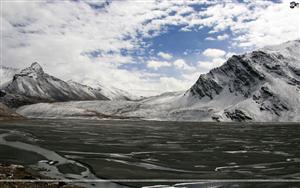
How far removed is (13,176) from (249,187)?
14592 millimetres

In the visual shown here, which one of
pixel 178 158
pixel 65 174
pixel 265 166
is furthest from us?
pixel 178 158

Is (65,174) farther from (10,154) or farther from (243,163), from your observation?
(243,163)

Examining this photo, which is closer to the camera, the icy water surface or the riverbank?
the riverbank

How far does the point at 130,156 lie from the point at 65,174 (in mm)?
11138

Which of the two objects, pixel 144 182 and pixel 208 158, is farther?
pixel 208 158

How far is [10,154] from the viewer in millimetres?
38656

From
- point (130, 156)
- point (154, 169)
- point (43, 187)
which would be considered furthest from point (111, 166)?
point (43, 187)

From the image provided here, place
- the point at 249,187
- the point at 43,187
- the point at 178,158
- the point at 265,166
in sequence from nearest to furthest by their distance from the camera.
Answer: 1. the point at 43,187
2. the point at 249,187
3. the point at 265,166
4. the point at 178,158

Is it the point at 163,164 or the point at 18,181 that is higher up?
the point at 18,181

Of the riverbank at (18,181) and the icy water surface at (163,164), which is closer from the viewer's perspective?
the riverbank at (18,181)

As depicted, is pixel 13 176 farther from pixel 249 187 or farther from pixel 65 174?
pixel 249 187

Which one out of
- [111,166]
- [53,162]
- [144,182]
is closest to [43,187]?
[144,182]

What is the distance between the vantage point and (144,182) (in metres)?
24.8

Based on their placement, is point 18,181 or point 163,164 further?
point 163,164
